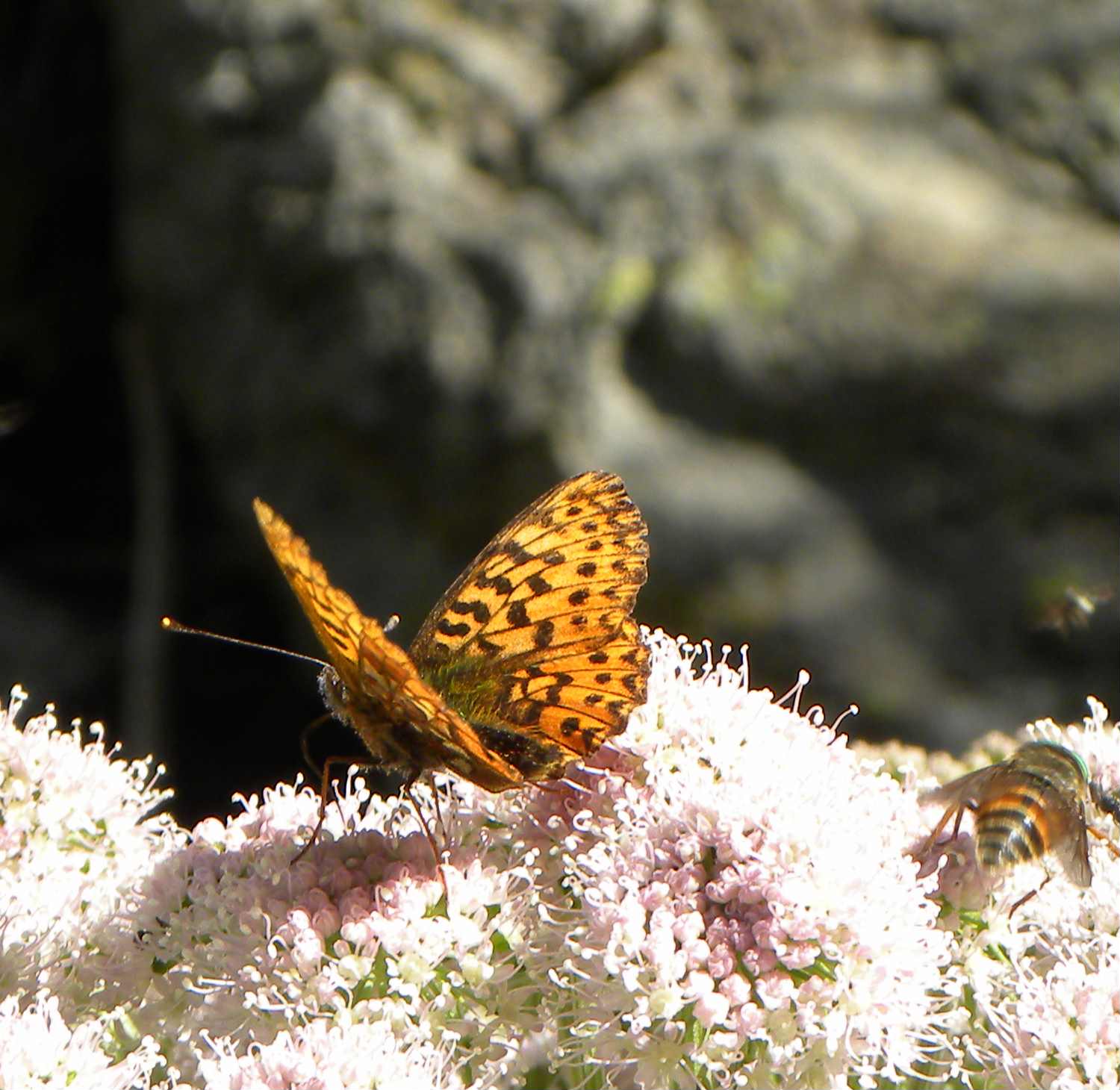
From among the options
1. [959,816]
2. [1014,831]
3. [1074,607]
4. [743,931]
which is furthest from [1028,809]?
[1074,607]

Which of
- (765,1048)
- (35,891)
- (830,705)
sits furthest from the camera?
(830,705)

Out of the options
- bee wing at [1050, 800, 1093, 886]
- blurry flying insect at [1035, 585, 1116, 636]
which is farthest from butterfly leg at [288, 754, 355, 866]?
blurry flying insect at [1035, 585, 1116, 636]

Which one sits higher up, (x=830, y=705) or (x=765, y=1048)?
(x=765, y=1048)

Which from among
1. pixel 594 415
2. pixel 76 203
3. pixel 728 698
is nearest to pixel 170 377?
pixel 76 203

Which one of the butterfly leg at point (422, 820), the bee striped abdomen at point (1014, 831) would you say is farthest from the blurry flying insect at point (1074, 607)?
the butterfly leg at point (422, 820)

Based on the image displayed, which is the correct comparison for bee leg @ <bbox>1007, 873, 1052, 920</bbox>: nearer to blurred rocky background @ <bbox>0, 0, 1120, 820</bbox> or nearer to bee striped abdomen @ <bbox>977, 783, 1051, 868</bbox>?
bee striped abdomen @ <bbox>977, 783, 1051, 868</bbox>

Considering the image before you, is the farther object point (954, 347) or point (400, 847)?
point (954, 347)

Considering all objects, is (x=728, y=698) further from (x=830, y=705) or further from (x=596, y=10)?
(x=596, y=10)
